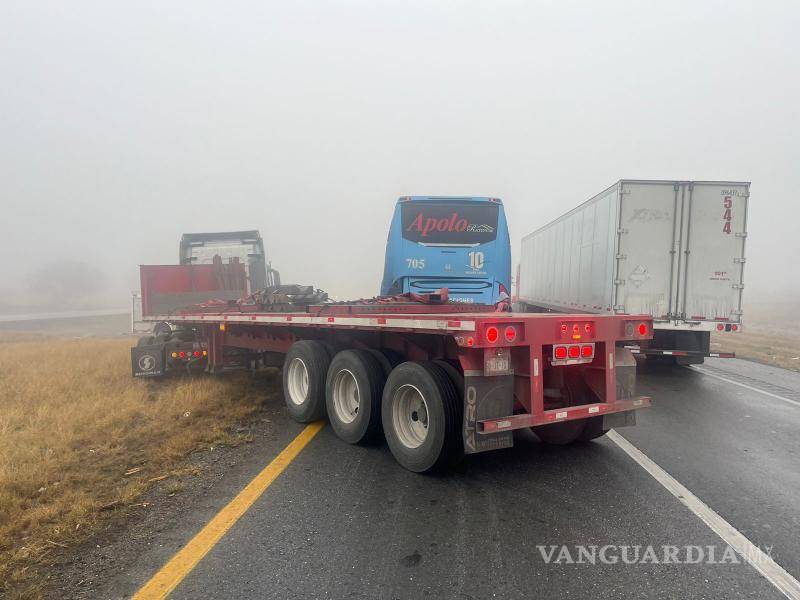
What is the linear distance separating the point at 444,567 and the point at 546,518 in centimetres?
97

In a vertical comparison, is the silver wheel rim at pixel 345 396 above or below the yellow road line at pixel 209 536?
above

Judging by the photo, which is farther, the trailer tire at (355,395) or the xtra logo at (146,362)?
the xtra logo at (146,362)

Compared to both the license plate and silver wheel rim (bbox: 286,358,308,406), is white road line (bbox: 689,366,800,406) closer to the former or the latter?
the license plate

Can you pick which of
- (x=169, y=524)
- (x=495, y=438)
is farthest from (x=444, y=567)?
(x=169, y=524)

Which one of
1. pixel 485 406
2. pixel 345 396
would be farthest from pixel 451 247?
pixel 485 406

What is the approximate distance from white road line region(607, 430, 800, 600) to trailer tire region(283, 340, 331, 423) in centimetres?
343

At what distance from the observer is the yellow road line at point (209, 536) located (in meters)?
2.60

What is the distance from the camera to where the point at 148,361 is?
8.00 metres

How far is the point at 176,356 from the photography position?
8.13 m

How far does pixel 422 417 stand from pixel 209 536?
1.91 meters

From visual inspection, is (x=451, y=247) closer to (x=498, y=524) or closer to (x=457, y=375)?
(x=457, y=375)

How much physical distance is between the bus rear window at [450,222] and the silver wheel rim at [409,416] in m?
4.67

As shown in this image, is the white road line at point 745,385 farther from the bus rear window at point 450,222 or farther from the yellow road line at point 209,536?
the yellow road line at point 209,536

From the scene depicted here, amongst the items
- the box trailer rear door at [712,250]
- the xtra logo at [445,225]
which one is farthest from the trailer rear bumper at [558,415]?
the box trailer rear door at [712,250]
